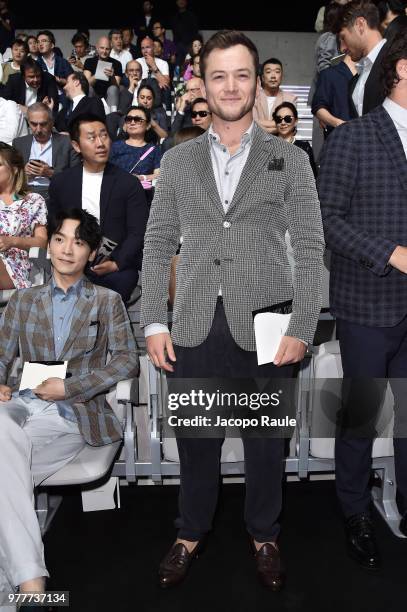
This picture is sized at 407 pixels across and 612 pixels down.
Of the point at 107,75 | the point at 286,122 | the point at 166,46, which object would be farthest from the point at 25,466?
the point at 166,46

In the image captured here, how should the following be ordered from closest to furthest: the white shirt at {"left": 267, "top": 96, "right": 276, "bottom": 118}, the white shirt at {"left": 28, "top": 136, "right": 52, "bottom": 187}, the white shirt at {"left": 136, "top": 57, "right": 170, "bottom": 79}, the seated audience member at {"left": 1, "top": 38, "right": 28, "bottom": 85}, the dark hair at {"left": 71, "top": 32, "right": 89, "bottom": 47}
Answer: the white shirt at {"left": 28, "top": 136, "right": 52, "bottom": 187} → the white shirt at {"left": 267, "top": 96, "right": 276, "bottom": 118} → the seated audience member at {"left": 1, "top": 38, "right": 28, "bottom": 85} → the white shirt at {"left": 136, "top": 57, "right": 170, "bottom": 79} → the dark hair at {"left": 71, "top": 32, "right": 89, "bottom": 47}

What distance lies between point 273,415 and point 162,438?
0.58 metres

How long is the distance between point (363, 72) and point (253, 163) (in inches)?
84.4

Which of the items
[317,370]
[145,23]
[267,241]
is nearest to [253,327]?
[267,241]

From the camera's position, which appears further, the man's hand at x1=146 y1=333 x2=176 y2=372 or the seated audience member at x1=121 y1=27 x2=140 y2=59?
the seated audience member at x1=121 y1=27 x2=140 y2=59

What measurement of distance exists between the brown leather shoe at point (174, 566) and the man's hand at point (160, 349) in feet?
2.38

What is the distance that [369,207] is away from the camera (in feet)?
7.33

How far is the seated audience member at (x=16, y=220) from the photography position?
3.42 meters

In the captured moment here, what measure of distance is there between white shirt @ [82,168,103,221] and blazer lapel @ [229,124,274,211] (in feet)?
5.52

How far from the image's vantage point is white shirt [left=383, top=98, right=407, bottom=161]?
7.27ft

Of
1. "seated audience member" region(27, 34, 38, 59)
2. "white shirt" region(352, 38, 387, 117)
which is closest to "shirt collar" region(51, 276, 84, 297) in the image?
"white shirt" region(352, 38, 387, 117)

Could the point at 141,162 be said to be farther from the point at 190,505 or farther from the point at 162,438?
the point at 190,505

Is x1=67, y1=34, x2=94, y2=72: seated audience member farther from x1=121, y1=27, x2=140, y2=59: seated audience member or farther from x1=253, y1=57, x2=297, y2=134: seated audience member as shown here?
x1=253, y1=57, x2=297, y2=134: seated audience member

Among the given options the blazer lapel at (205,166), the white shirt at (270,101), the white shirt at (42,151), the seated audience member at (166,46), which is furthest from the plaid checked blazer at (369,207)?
the seated audience member at (166,46)
